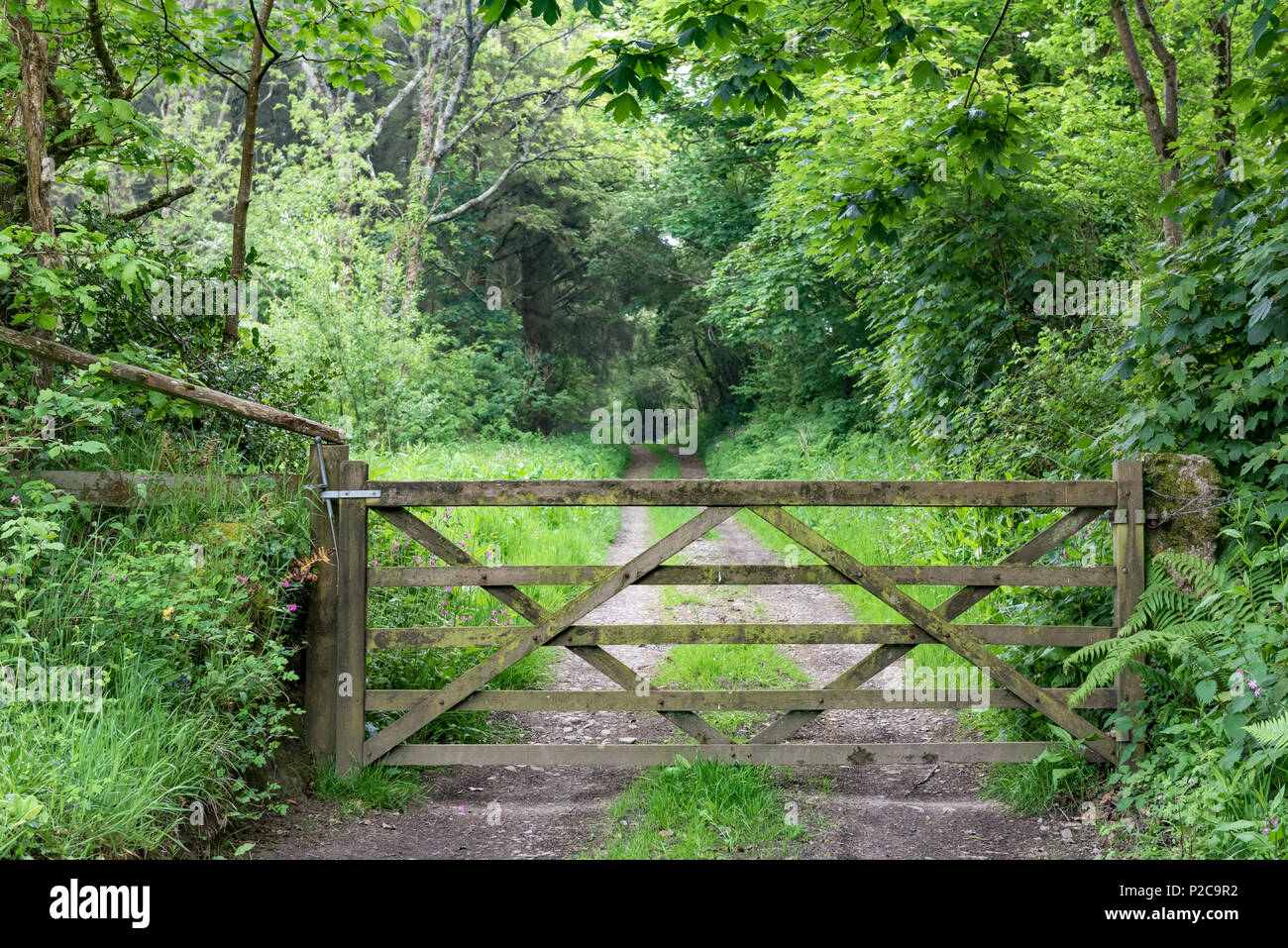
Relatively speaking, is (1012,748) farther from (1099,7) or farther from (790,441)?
(790,441)

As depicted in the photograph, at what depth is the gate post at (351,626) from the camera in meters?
4.62

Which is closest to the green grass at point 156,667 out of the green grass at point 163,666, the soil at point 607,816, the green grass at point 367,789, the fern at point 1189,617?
the green grass at point 163,666

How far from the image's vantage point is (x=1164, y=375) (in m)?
5.14

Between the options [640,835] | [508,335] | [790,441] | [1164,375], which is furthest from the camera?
[508,335]

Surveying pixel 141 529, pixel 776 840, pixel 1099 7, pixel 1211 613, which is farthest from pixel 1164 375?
pixel 1099 7

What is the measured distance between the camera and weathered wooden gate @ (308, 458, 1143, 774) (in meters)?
4.58

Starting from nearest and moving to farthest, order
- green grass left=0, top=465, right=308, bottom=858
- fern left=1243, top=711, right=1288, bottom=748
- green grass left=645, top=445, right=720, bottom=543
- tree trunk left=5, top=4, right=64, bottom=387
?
green grass left=0, top=465, right=308, bottom=858, fern left=1243, top=711, right=1288, bottom=748, tree trunk left=5, top=4, right=64, bottom=387, green grass left=645, top=445, right=720, bottom=543

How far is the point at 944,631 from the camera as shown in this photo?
15.1 ft

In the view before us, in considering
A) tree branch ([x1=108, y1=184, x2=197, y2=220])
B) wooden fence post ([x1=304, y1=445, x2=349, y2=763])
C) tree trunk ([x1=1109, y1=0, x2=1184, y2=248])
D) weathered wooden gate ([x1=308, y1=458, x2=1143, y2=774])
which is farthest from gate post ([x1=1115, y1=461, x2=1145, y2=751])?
tree branch ([x1=108, y1=184, x2=197, y2=220])

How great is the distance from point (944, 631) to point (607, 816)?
2.07 meters

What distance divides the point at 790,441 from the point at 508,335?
41.6 ft

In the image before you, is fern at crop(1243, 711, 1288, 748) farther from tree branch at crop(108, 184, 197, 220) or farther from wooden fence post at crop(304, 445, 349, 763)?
tree branch at crop(108, 184, 197, 220)

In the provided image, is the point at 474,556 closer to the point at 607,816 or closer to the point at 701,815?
the point at 607,816

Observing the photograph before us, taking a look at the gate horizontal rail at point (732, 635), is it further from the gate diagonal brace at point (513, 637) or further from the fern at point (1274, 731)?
the fern at point (1274, 731)
